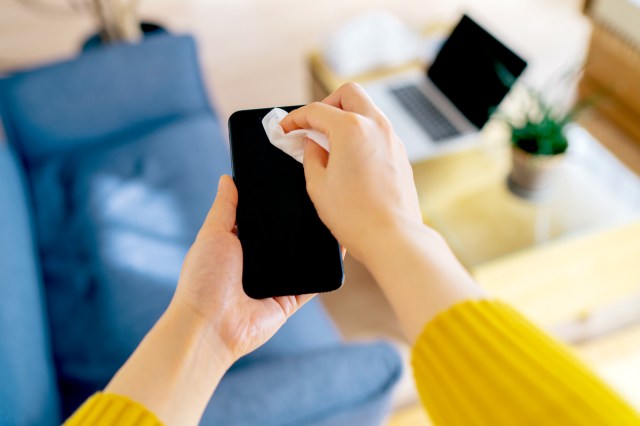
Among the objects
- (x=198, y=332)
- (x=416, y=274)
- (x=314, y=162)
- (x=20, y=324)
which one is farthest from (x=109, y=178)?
(x=416, y=274)

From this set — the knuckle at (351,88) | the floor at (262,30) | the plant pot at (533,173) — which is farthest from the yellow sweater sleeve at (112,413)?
the floor at (262,30)

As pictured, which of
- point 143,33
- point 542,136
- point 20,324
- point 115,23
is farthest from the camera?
point 143,33

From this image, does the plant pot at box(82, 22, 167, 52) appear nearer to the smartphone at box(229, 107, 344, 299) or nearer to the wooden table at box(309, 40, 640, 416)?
the wooden table at box(309, 40, 640, 416)

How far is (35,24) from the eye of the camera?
2273 mm

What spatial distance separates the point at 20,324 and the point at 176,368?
1.58 feet

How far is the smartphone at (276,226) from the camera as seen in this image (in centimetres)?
53

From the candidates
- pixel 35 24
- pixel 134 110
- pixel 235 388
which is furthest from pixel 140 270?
pixel 35 24

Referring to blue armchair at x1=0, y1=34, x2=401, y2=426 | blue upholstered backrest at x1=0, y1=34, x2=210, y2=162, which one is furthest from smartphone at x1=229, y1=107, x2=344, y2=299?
blue upholstered backrest at x1=0, y1=34, x2=210, y2=162

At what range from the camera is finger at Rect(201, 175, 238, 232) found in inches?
20.6

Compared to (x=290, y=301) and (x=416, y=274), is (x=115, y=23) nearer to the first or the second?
(x=290, y=301)

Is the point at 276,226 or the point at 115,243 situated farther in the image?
the point at 115,243

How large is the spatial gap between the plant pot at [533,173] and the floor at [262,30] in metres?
0.88

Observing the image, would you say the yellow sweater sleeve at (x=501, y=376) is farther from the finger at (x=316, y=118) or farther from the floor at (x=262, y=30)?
the floor at (x=262, y=30)

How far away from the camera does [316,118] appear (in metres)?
0.50
